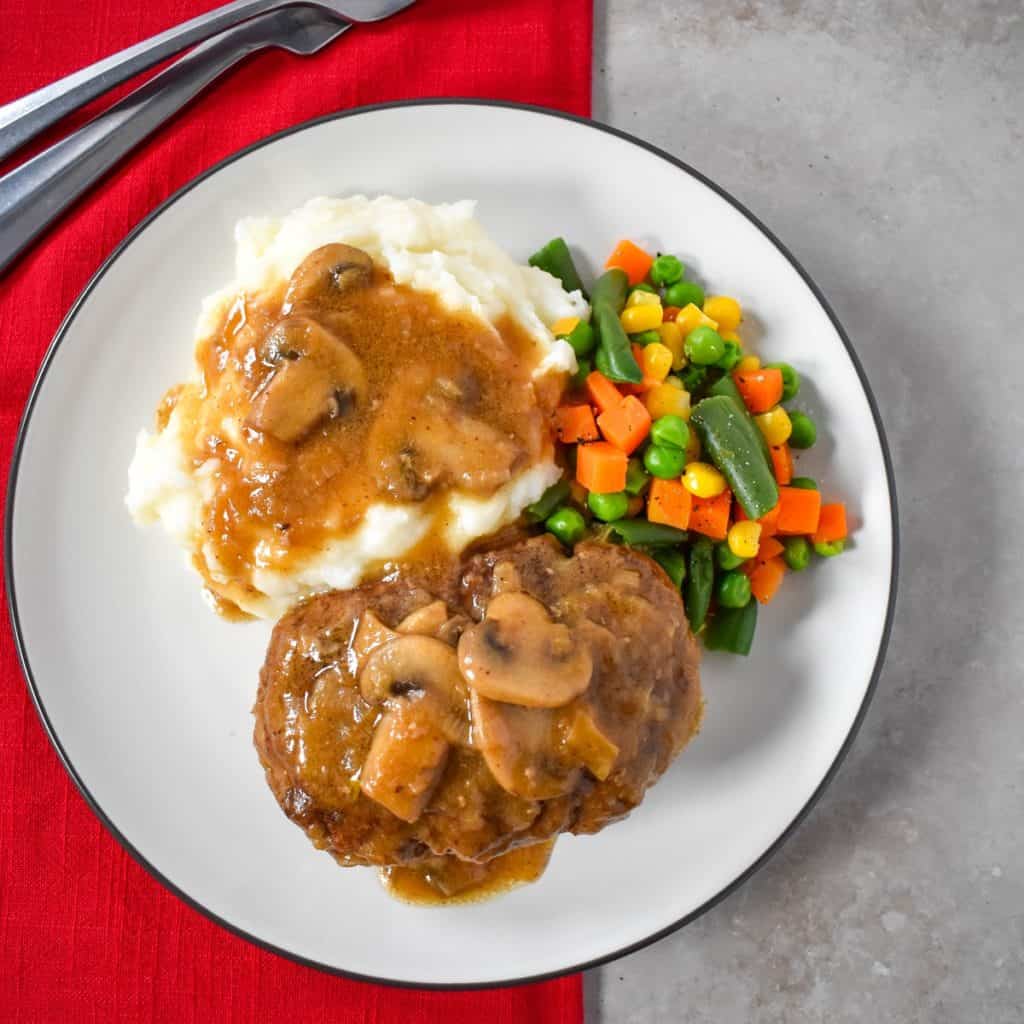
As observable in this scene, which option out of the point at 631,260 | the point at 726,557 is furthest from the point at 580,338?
the point at 726,557

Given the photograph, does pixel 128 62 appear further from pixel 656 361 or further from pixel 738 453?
pixel 738 453

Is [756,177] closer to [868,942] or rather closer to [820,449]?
[820,449]

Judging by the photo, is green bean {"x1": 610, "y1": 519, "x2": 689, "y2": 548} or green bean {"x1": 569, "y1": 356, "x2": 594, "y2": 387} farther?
green bean {"x1": 569, "y1": 356, "x2": 594, "y2": 387}

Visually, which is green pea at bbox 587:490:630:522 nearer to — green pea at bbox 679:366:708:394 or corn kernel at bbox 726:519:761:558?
corn kernel at bbox 726:519:761:558

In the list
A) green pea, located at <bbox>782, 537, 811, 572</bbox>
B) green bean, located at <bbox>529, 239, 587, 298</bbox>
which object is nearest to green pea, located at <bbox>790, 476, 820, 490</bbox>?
green pea, located at <bbox>782, 537, 811, 572</bbox>

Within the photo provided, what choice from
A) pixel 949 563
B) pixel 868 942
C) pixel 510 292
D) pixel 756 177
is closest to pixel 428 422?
pixel 510 292

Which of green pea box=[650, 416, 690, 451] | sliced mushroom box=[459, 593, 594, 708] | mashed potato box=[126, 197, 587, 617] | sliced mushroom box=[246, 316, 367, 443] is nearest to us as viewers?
sliced mushroom box=[459, 593, 594, 708]
